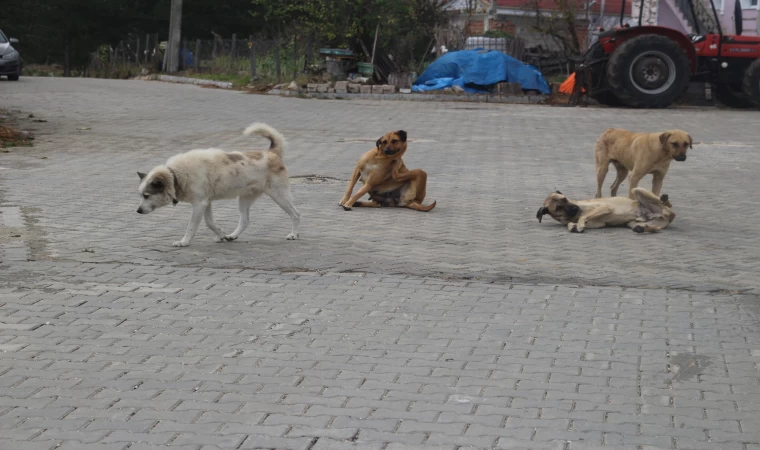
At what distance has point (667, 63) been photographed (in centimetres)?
2364

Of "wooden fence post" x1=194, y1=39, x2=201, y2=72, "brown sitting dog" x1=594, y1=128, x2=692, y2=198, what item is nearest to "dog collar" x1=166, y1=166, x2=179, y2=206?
"brown sitting dog" x1=594, y1=128, x2=692, y2=198

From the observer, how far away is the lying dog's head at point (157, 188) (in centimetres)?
823

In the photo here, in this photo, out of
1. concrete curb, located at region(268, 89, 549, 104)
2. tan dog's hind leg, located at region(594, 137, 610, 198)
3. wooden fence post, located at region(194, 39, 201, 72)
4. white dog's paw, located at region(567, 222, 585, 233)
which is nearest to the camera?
white dog's paw, located at region(567, 222, 585, 233)

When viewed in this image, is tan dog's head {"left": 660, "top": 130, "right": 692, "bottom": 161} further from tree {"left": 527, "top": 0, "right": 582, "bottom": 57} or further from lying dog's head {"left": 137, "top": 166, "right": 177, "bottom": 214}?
tree {"left": 527, "top": 0, "right": 582, "bottom": 57}

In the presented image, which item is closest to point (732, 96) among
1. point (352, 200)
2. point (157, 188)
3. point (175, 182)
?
point (352, 200)

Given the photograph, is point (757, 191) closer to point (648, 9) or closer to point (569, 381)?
point (569, 381)

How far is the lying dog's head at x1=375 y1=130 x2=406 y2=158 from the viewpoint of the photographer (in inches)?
422

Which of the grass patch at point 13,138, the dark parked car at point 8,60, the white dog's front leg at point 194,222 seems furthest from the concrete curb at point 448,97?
the white dog's front leg at point 194,222

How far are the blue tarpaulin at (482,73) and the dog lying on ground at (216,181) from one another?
18740 millimetres

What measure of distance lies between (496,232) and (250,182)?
257cm

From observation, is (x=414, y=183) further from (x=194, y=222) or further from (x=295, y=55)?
(x=295, y=55)

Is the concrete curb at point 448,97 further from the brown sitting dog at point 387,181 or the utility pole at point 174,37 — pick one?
the brown sitting dog at point 387,181

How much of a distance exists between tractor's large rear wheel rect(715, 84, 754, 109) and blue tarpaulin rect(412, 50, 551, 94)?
4.59 m

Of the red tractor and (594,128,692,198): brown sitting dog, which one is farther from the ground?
the red tractor
